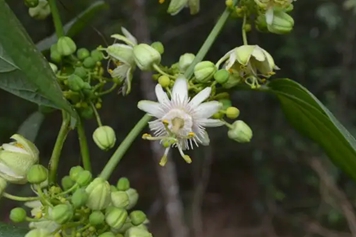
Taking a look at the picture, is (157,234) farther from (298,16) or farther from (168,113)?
(168,113)

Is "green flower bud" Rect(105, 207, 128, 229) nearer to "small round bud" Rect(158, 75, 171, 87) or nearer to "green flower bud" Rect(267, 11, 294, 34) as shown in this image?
"small round bud" Rect(158, 75, 171, 87)

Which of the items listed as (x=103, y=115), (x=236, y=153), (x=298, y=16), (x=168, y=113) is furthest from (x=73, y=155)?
(x=168, y=113)

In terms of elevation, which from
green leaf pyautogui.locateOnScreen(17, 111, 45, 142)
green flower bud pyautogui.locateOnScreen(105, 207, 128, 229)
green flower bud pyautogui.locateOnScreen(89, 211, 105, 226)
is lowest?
green leaf pyautogui.locateOnScreen(17, 111, 45, 142)

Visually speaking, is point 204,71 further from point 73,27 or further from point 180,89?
point 73,27

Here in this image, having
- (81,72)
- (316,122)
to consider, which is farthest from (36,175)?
(316,122)

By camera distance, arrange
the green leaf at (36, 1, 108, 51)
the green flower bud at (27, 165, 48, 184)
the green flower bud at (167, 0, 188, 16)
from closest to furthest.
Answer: the green flower bud at (27, 165, 48, 184) → the green flower bud at (167, 0, 188, 16) → the green leaf at (36, 1, 108, 51)

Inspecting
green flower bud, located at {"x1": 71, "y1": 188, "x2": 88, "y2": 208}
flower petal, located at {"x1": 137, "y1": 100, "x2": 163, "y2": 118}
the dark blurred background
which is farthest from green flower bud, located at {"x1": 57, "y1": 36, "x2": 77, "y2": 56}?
the dark blurred background
